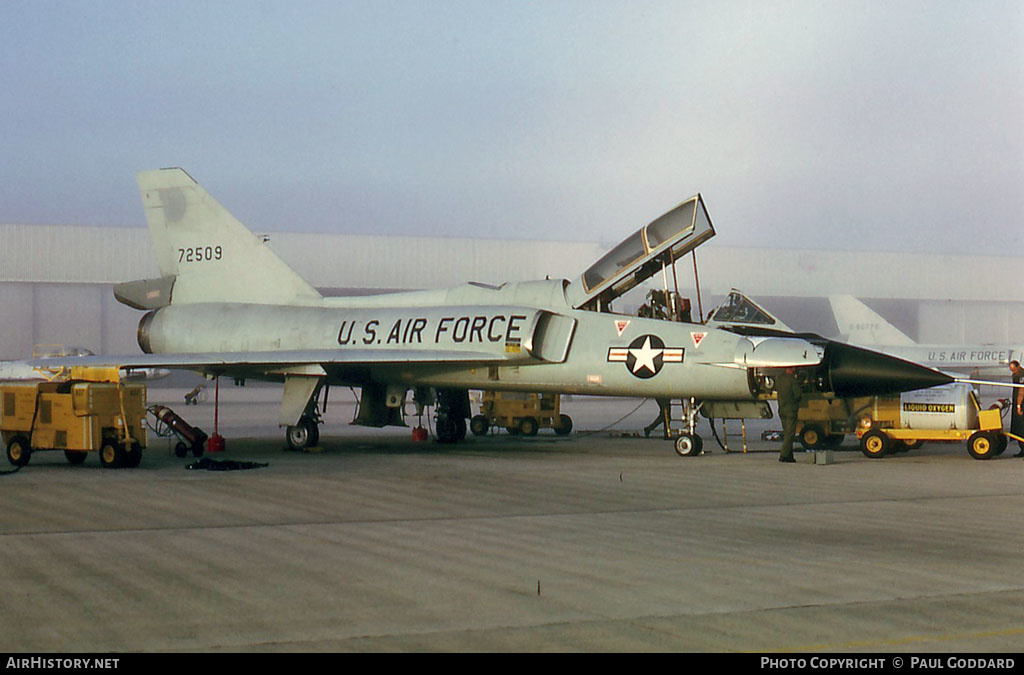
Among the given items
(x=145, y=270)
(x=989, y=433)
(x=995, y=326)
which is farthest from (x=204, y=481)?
(x=995, y=326)

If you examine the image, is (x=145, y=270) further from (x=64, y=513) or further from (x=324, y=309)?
(x=64, y=513)

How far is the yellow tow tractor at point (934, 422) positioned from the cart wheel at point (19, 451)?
36.1ft

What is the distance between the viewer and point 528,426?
70.8 feet

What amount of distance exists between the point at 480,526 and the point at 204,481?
4324mm

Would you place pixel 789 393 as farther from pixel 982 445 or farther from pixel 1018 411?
pixel 1018 411

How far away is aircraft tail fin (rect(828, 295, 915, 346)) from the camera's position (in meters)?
29.6

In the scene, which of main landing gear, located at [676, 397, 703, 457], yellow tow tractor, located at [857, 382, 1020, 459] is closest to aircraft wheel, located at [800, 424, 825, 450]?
yellow tow tractor, located at [857, 382, 1020, 459]

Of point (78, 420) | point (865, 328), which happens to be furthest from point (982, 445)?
point (865, 328)

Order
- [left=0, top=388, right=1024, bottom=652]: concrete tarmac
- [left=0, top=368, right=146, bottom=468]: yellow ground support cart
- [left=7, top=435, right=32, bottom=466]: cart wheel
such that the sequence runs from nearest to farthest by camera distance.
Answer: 1. [left=0, top=388, right=1024, bottom=652]: concrete tarmac
2. [left=0, top=368, right=146, bottom=468]: yellow ground support cart
3. [left=7, top=435, right=32, bottom=466]: cart wheel

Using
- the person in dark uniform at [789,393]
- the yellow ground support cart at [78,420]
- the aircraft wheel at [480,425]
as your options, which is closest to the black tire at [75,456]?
the yellow ground support cart at [78,420]

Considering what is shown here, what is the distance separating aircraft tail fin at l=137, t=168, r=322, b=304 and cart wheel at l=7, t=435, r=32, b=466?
16.3 ft

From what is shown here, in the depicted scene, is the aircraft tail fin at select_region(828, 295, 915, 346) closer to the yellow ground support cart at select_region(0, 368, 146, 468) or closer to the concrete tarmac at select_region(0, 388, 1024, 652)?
the concrete tarmac at select_region(0, 388, 1024, 652)

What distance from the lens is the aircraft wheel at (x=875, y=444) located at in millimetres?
15594

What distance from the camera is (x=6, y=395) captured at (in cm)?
1392
